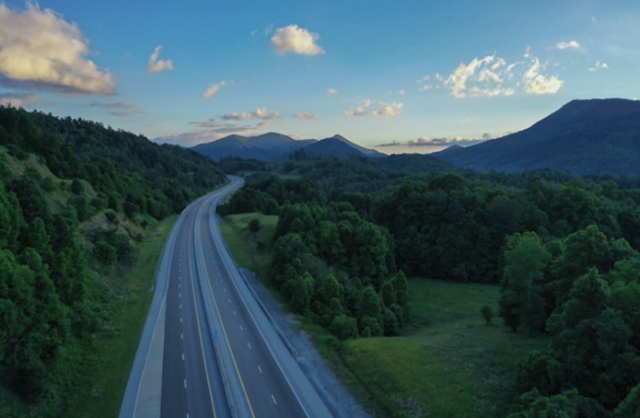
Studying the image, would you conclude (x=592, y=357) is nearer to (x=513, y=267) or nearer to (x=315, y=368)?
(x=315, y=368)

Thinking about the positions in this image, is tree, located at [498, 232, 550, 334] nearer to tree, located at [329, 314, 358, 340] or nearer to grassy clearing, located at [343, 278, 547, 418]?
grassy clearing, located at [343, 278, 547, 418]

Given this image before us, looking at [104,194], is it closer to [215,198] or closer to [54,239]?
[54,239]

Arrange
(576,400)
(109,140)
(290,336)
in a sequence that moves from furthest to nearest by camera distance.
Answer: (109,140) < (290,336) < (576,400)

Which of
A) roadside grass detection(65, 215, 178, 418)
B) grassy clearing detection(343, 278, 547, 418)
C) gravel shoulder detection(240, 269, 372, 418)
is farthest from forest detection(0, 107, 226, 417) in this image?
grassy clearing detection(343, 278, 547, 418)

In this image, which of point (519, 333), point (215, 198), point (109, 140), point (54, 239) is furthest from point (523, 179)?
point (109, 140)

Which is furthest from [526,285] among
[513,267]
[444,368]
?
[444,368]

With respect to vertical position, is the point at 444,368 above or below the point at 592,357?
below

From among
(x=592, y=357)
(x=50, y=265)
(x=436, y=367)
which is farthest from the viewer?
(x=50, y=265)
